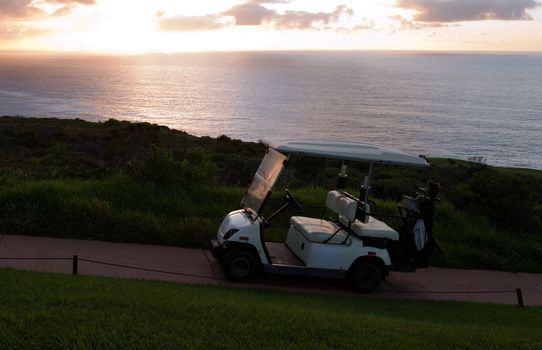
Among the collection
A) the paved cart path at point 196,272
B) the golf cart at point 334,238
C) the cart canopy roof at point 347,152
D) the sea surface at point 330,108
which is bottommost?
the sea surface at point 330,108

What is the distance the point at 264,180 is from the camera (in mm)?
8039

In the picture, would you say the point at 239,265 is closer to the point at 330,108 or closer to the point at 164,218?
the point at 164,218

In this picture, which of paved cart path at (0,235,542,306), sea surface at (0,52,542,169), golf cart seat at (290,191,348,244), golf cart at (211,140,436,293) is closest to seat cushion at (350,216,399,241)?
golf cart at (211,140,436,293)

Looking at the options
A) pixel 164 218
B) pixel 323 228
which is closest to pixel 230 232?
pixel 323 228

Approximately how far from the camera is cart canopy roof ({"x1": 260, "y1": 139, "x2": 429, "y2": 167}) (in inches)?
293

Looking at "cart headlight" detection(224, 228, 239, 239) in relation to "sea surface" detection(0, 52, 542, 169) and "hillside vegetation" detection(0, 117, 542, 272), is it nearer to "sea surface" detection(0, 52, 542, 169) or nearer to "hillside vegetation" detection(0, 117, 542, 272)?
"hillside vegetation" detection(0, 117, 542, 272)

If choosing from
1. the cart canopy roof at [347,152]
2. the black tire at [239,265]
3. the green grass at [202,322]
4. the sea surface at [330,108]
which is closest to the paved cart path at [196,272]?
the black tire at [239,265]

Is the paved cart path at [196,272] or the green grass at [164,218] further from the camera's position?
the green grass at [164,218]

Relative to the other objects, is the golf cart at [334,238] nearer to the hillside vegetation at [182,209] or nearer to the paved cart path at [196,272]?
the paved cart path at [196,272]

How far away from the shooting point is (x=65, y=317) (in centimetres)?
484

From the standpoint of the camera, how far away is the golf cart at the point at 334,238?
25.1ft

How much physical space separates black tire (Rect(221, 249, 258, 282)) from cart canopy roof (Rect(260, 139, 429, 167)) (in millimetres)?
1378

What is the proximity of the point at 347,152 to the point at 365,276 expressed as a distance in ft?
5.24

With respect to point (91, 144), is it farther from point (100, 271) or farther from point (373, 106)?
point (373, 106)
